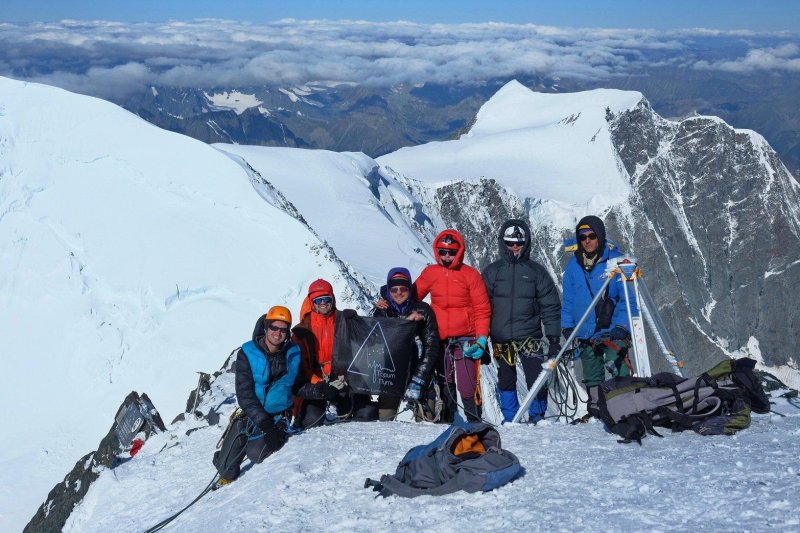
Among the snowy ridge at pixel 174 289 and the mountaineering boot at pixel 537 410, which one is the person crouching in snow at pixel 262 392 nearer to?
the snowy ridge at pixel 174 289

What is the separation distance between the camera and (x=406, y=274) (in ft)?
32.2

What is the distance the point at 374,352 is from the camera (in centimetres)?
998

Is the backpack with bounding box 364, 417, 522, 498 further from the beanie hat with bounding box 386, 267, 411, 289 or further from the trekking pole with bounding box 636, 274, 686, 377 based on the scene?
the trekking pole with bounding box 636, 274, 686, 377

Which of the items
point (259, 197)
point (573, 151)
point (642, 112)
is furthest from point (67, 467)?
point (642, 112)

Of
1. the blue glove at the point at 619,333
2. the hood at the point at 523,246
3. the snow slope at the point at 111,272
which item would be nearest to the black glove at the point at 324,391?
the hood at the point at 523,246

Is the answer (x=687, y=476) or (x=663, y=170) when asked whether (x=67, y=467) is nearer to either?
(x=687, y=476)

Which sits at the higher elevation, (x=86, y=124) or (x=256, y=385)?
(x=86, y=124)

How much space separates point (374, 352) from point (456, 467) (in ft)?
10.6

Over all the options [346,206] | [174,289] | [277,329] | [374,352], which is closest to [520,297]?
[374,352]

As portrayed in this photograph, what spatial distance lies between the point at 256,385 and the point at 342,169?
43503mm

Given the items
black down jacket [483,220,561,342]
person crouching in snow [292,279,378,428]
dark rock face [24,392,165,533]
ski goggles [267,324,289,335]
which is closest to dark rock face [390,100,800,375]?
dark rock face [24,392,165,533]

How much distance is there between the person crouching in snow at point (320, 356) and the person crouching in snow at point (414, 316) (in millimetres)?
608

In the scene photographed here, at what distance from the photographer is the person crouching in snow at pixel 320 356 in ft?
32.7

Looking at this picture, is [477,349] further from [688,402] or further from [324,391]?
[688,402]
